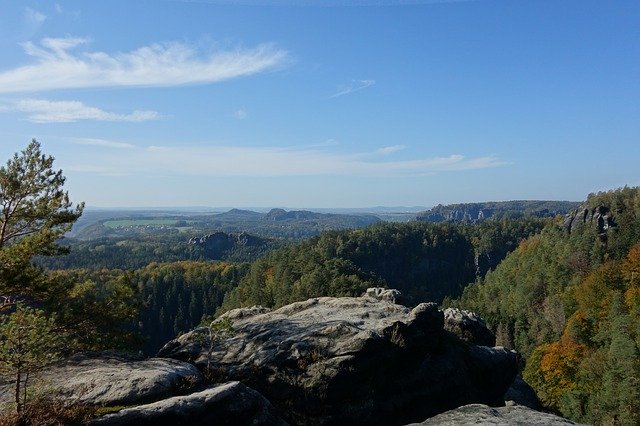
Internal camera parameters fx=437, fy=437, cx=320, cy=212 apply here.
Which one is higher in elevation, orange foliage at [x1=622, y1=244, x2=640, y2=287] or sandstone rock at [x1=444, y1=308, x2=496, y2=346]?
sandstone rock at [x1=444, y1=308, x2=496, y2=346]

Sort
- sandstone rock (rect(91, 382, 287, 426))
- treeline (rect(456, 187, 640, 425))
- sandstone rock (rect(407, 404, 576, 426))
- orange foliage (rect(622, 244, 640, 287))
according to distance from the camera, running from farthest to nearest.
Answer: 1. orange foliage (rect(622, 244, 640, 287))
2. treeline (rect(456, 187, 640, 425))
3. sandstone rock (rect(407, 404, 576, 426))
4. sandstone rock (rect(91, 382, 287, 426))

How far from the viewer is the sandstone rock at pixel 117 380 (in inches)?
659

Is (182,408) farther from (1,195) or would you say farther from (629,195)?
(629,195)

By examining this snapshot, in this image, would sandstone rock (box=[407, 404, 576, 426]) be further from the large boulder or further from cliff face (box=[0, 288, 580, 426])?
the large boulder

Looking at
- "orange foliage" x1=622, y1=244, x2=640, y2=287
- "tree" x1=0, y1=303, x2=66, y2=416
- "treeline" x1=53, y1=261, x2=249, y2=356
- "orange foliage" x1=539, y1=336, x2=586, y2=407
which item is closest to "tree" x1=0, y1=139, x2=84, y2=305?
"tree" x1=0, y1=303, x2=66, y2=416

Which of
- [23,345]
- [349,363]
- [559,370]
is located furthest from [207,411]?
[559,370]

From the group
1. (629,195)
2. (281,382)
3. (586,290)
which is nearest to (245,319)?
(281,382)

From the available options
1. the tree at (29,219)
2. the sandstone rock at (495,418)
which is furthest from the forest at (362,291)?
the sandstone rock at (495,418)

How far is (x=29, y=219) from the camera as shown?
23.7 m

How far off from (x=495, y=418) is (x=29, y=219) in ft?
83.1

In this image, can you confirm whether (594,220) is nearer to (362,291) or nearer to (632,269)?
(632,269)

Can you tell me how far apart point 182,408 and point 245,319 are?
43.7 ft

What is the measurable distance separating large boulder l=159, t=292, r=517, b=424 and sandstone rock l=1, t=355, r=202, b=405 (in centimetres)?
269

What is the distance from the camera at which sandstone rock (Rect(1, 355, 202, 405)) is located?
1673 centimetres
